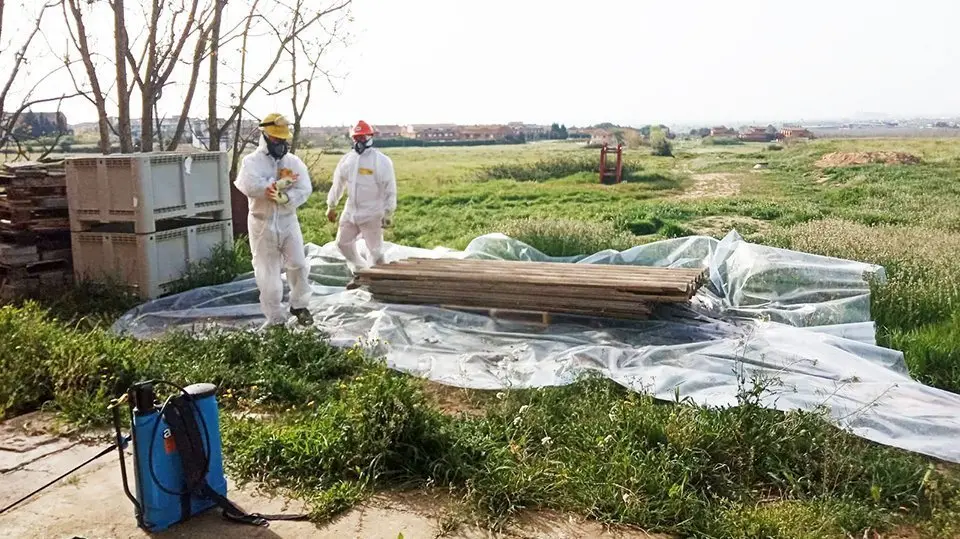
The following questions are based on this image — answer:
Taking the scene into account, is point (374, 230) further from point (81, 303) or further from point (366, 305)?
point (81, 303)

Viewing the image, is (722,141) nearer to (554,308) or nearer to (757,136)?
(757,136)

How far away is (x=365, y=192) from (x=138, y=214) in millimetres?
2242

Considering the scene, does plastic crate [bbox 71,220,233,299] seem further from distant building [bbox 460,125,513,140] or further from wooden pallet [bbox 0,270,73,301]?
distant building [bbox 460,125,513,140]

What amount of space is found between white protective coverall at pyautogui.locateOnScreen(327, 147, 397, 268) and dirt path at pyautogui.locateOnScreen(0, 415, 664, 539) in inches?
180

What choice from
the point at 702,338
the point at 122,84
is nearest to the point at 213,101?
the point at 122,84

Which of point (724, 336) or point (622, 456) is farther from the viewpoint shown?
point (724, 336)

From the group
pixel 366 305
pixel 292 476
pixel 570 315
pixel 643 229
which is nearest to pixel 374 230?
pixel 366 305

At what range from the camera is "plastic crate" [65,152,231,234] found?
7.48m

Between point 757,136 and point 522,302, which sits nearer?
point 522,302

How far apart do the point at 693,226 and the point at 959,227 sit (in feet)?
13.0

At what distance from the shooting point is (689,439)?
4.01 meters

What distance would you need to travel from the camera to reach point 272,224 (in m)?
6.85

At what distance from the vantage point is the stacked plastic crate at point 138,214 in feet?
24.7

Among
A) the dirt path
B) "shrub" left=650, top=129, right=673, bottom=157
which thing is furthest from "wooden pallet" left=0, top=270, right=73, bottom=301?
"shrub" left=650, top=129, right=673, bottom=157
